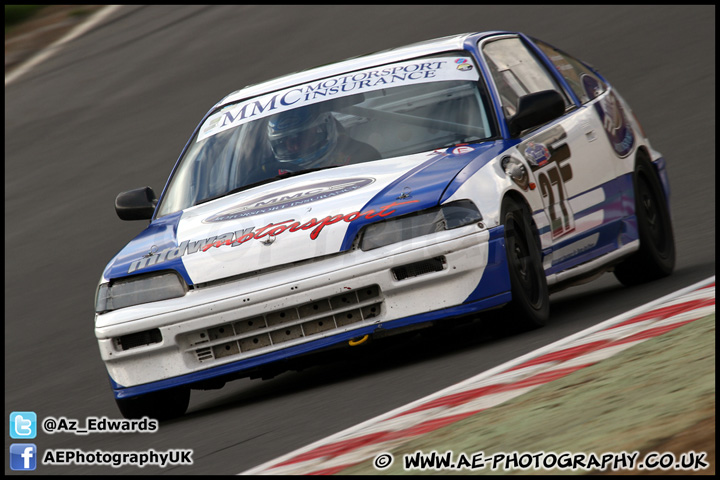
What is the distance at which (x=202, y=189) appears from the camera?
702 cm

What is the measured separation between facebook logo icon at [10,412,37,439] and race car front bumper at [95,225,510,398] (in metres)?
0.78

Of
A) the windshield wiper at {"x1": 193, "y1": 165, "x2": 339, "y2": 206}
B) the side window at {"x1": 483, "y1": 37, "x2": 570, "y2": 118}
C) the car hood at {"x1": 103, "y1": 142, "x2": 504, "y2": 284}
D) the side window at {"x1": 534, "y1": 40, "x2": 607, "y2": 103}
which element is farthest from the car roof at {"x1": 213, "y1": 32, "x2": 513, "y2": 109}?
the car hood at {"x1": 103, "y1": 142, "x2": 504, "y2": 284}

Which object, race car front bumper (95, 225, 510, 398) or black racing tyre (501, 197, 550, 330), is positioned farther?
black racing tyre (501, 197, 550, 330)

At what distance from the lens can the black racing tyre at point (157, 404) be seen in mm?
6148

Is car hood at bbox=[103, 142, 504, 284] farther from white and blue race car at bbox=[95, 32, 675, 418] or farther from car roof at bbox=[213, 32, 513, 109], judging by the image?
car roof at bbox=[213, 32, 513, 109]

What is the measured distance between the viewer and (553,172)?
680 centimetres

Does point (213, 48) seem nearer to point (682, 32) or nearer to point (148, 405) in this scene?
point (682, 32)

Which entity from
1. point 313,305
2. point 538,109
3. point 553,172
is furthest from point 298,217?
point 553,172

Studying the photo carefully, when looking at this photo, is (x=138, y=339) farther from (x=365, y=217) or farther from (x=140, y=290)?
(x=365, y=217)

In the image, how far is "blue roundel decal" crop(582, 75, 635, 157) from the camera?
25.0 feet

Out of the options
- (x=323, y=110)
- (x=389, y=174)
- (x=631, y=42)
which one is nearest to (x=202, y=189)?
(x=323, y=110)

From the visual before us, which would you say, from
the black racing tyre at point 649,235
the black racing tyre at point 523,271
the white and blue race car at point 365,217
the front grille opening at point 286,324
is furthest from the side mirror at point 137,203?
the black racing tyre at point 649,235
